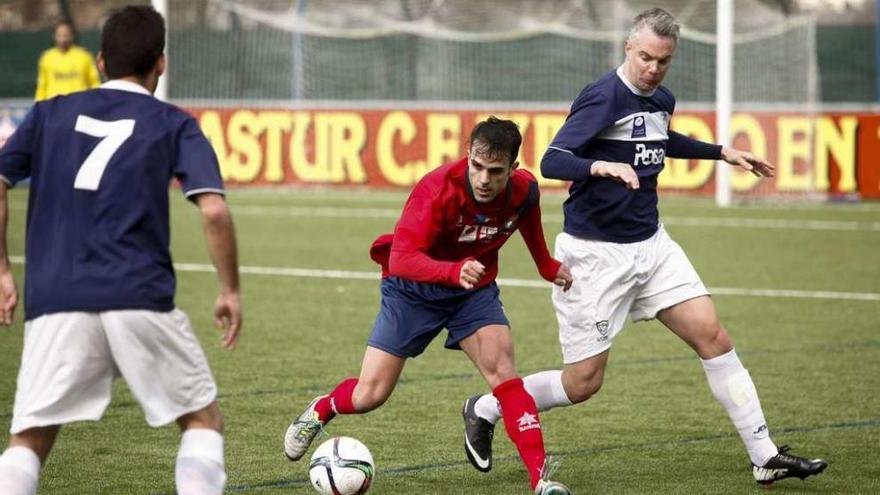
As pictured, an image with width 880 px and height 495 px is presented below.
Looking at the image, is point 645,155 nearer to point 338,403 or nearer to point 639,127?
point 639,127

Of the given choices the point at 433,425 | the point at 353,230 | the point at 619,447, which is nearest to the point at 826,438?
the point at 619,447

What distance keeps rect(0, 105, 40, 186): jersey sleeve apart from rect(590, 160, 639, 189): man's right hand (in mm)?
2150

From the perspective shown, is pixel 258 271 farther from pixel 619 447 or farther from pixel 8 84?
pixel 8 84

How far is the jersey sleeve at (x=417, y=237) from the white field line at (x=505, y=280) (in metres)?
7.30

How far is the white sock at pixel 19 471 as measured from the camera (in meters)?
4.53

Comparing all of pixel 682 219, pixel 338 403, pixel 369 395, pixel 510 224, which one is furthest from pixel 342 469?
pixel 682 219

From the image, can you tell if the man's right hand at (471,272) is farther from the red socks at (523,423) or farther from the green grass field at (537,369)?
the green grass field at (537,369)

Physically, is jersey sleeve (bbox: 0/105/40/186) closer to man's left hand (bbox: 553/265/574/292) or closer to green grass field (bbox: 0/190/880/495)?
green grass field (bbox: 0/190/880/495)

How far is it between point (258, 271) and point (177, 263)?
3.12ft

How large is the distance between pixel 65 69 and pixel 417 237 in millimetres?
15610

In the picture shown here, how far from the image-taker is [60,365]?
4508 mm

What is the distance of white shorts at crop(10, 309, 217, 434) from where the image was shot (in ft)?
14.8

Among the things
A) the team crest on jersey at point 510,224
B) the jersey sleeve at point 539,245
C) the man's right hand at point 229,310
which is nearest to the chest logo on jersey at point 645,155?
the jersey sleeve at point 539,245

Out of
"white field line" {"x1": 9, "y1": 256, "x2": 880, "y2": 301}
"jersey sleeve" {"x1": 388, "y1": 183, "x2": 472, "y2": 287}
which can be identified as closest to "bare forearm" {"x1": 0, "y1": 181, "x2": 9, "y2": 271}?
"jersey sleeve" {"x1": 388, "y1": 183, "x2": 472, "y2": 287}
